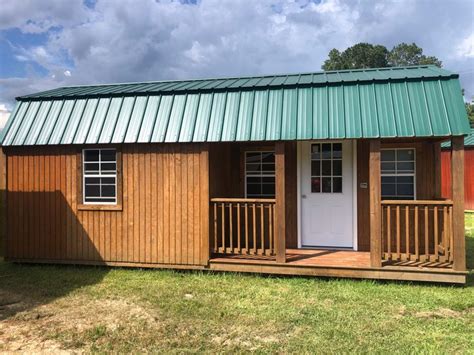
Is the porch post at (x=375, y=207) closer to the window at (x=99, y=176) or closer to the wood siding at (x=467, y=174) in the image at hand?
the window at (x=99, y=176)

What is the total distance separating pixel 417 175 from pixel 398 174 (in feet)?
0.98

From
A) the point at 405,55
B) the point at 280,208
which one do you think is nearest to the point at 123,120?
the point at 280,208

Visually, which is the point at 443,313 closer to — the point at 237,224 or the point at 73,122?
the point at 237,224

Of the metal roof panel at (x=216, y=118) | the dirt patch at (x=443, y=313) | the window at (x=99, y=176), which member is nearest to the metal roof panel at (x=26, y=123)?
the window at (x=99, y=176)

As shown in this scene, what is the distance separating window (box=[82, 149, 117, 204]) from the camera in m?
6.42

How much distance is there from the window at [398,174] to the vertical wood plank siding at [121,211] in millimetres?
3089

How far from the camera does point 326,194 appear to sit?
6.65 metres

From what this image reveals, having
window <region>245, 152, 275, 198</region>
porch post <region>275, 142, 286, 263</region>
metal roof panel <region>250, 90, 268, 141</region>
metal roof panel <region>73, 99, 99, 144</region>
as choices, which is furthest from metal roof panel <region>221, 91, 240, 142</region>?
metal roof panel <region>73, 99, 99, 144</region>

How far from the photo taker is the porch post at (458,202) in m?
5.06

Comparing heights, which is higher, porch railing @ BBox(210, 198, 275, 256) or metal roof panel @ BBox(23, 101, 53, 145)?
metal roof panel @ BBox(23, 101, 53, 145)

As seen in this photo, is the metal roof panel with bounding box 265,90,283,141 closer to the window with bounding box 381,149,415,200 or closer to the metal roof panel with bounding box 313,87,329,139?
the metal roof panel with bounding box 313,87,329,139

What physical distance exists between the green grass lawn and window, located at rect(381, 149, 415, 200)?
1.64 metres

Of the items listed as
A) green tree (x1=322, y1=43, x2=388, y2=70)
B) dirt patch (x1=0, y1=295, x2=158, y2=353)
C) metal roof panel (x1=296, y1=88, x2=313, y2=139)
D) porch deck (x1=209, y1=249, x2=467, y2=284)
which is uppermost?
A: green tree (x1=322, y1=43, x2=388, y2=70)

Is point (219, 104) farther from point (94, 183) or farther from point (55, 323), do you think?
point (55, 323)
